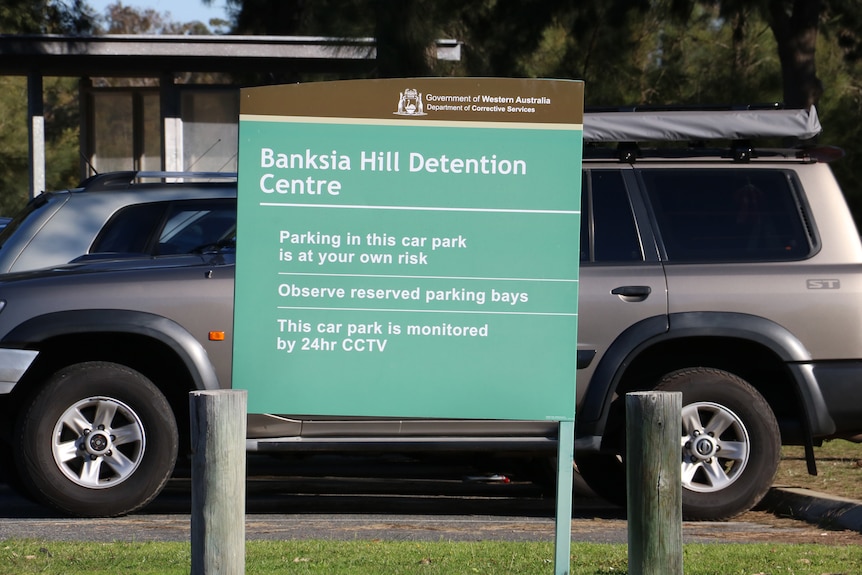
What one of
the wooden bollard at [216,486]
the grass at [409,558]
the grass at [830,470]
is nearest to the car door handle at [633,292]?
the grass at [409,558]

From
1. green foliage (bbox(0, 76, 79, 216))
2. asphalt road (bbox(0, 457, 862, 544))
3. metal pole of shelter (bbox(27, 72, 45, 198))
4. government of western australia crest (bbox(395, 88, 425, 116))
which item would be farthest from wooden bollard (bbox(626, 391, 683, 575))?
green foliage (bbox(0, 76, 79, 216))

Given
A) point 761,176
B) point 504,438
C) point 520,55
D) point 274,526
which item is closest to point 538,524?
point 504,438

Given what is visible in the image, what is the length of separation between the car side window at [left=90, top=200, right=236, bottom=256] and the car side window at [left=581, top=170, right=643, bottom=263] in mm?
2269

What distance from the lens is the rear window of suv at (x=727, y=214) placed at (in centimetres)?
692

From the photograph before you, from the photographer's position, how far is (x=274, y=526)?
6.64 meters

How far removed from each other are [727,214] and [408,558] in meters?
2.80

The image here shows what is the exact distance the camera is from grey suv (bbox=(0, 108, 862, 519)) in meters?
6.61

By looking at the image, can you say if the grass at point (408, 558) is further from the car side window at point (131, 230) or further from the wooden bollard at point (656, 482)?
the car side window at point (131, 230)

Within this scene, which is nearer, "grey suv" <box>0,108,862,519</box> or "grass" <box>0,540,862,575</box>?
"grass" <box>0,540,862,575</box>

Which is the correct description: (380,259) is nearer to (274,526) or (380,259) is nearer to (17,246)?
(274,526)

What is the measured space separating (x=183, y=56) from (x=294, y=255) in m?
12.9

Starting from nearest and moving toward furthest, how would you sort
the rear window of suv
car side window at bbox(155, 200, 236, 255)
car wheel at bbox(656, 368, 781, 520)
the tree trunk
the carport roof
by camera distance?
car wheel at bbox(656, 368, 781, 520) → the rear window of suv → car side window at bbox(155, 200, 236, 255) → the tree trunk → the carport roof

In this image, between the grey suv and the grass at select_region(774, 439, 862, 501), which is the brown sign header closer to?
the grey suv

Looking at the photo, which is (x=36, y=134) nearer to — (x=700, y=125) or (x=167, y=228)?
(x=167, y=228)
